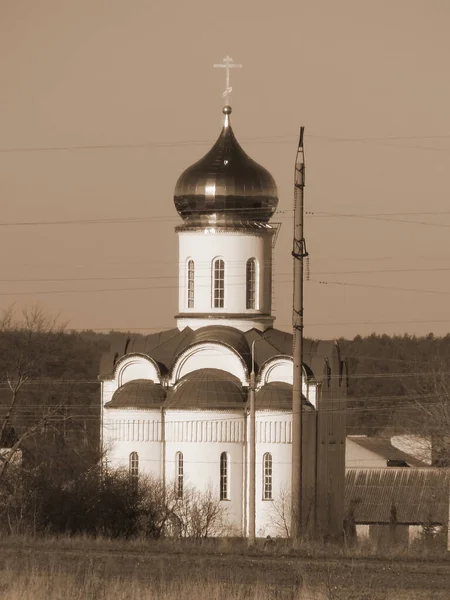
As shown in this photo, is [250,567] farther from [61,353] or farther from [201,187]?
[61,353]

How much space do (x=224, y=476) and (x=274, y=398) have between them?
1859 mm

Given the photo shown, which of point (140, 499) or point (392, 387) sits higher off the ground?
point (392, 387)

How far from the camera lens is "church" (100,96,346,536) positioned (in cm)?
3472

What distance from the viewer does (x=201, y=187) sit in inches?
1448

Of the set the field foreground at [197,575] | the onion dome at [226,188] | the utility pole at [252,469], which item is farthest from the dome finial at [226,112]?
the field foreground at [197,575]

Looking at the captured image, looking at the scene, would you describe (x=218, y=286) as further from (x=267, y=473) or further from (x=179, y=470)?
(x=267, y=473)

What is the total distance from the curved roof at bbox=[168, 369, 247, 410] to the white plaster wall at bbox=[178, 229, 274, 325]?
6.96 ft

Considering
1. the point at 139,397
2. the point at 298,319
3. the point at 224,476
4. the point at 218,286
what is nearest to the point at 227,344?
the point at 218,286

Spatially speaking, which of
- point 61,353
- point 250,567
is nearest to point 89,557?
point 250,567

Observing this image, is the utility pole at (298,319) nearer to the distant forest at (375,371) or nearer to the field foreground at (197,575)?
the field foreground at (197,575)

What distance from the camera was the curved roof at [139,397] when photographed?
35.5 metres

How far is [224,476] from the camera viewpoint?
34.9 metres

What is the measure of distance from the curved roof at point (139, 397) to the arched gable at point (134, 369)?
0.82 m

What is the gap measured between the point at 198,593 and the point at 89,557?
3.09m
